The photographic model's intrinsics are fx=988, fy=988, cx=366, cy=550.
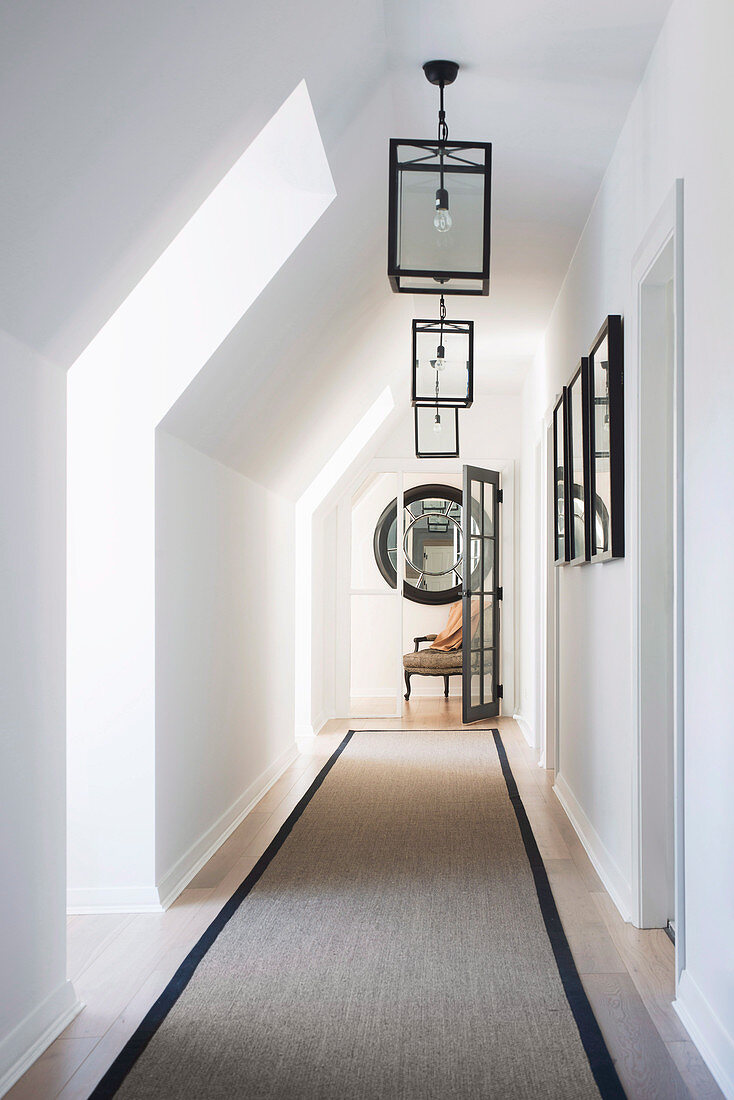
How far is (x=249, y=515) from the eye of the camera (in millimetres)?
4969

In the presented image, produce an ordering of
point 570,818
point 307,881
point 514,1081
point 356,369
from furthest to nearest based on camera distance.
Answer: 1. point 356,369
2. point 570,818
3. point 307,881
4. point 514,1081

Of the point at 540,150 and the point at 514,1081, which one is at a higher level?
the point at 540,150

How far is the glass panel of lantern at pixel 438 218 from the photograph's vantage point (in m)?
2.62

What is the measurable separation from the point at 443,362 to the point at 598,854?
208cm

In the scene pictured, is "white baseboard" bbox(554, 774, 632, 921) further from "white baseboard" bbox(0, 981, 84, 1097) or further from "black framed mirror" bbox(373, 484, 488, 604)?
"black framed mirror" bbox(373, 484, 488, 604)

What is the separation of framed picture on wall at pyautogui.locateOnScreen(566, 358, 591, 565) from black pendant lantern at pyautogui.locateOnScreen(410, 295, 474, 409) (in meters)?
0.46

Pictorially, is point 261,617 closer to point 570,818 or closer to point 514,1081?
point 570,818

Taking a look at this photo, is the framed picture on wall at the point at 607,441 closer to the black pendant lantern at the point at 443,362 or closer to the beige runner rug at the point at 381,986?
the black pendant lantern at the point at 443,362

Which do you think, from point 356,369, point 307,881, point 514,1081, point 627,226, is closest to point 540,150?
point 627,226

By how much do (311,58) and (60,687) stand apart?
1.75 meters

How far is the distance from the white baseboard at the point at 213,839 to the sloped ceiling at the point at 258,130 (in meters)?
1.55

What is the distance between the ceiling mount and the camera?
3000 millimetres

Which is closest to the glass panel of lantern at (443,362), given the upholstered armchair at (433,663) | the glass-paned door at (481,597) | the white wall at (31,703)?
the white wall at (31,703)

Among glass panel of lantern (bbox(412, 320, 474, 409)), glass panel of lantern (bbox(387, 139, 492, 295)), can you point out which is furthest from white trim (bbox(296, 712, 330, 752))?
glass panel of lantern (bbox(387, 139, 492, 295))
